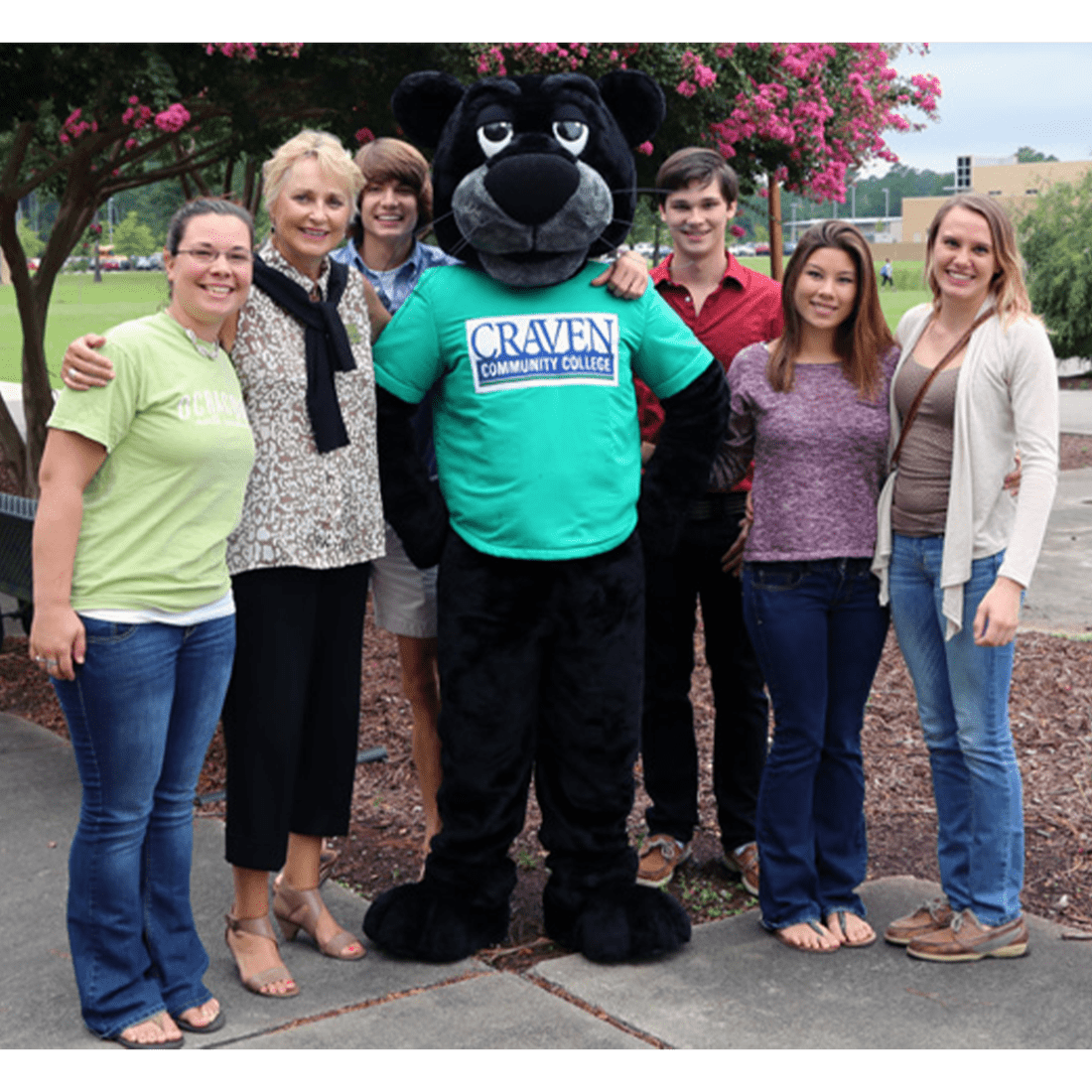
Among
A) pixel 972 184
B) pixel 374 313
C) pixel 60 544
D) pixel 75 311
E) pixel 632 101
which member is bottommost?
pixel 60 544

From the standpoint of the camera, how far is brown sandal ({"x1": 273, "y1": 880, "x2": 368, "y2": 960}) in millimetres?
3885

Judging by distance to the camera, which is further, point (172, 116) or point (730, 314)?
point (172, 116)

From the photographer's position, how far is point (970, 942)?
379 cm

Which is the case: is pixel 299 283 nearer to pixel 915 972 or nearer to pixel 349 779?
pixel 349 779

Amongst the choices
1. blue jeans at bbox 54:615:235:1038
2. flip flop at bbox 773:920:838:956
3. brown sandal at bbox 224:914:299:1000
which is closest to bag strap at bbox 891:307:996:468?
flip flop at bbox 773:920:838:956

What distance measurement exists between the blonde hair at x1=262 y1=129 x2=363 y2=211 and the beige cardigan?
5.29ft

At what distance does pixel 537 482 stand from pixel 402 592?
0.68 m

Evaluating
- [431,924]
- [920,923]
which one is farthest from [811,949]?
[431,924]

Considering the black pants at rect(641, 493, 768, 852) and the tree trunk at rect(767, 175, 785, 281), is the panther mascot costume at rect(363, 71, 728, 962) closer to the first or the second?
the black pants at rect(641, 493, 768, 852)

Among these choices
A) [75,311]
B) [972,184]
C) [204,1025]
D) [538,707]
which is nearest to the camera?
[204,1025]

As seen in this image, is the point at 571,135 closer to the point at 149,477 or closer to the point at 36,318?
the point at 149,477

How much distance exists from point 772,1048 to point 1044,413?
1.65 metres

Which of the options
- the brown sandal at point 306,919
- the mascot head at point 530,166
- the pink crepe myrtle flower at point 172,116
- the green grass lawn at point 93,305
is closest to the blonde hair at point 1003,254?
the mascot head at point 530,166

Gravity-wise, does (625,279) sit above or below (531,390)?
A: above
